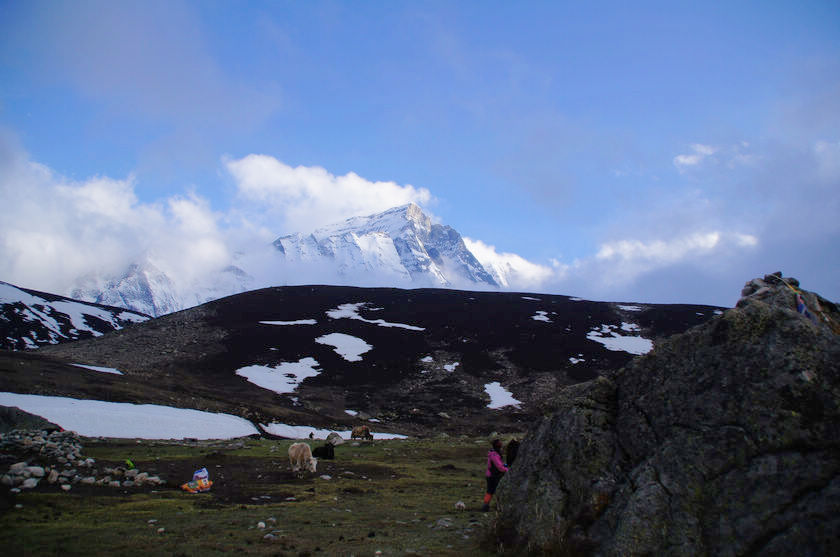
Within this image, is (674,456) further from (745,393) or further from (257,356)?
(257,356)

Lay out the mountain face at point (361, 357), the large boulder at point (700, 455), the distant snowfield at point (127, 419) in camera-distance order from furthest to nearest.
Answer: the mountain face at point (361, 357)
the distant snowfield at point (127, 419)
the large boulder at point (700, 455)

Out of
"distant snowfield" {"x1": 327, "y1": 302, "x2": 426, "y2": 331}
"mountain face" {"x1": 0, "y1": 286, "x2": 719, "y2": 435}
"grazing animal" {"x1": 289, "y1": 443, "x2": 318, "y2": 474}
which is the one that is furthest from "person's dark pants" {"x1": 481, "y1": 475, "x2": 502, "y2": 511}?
"distant snowfield" {"x1": 327, "y1": 302, "x2": 426, "y2": 331}

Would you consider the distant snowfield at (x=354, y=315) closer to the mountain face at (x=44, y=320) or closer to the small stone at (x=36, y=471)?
the mountain face at (x=44, y=320)

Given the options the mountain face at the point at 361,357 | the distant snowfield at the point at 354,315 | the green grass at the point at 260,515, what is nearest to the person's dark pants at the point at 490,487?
the green grass at the point at 260,515

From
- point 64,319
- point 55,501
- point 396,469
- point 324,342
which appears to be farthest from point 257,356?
point 64,319

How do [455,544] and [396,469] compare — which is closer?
[455,544]

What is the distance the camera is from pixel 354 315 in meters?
110

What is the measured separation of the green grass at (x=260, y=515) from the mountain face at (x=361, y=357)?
2759cm

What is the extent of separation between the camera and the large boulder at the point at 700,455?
27.0ft

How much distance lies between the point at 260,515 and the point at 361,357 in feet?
230

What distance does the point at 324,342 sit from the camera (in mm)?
90875

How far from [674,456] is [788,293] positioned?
8085 millimetres

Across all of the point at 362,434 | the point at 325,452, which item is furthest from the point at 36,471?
the point at 362,434

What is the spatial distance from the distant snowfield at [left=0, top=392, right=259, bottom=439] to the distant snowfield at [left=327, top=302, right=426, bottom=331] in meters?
56.8
